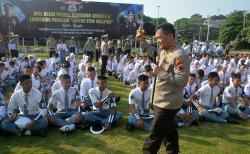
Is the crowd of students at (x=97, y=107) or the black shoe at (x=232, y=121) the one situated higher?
the crowd of students at (x=97, y=107)

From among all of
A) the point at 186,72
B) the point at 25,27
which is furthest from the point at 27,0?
the point at 186,72

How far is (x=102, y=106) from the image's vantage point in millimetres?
7152

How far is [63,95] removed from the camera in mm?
6957

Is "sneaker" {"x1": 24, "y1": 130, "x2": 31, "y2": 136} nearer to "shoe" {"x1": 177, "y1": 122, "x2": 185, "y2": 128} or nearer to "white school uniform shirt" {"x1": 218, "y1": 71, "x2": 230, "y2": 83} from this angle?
"shoe" {"x1": 177, "y1": 122, "x2": 185, "y2": 128}

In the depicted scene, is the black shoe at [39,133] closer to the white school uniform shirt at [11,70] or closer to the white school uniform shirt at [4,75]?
the white school uniform shirt at [4,75]

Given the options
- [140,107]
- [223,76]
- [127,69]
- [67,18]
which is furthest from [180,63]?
[67,18]

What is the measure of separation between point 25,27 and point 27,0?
7.03 feet

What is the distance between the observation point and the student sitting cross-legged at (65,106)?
6660mm

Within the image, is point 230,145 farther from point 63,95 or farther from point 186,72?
point 63,95

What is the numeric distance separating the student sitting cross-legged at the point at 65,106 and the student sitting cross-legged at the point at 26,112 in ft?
1.09

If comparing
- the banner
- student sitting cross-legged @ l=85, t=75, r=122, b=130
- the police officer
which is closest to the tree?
the banner

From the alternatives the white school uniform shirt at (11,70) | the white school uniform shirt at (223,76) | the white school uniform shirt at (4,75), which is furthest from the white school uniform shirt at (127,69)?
the white school uniform shirt at (4,75)

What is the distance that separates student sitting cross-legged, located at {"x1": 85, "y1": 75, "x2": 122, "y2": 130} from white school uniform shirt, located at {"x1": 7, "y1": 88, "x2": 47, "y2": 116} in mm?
998

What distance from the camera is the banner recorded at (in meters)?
25.8
